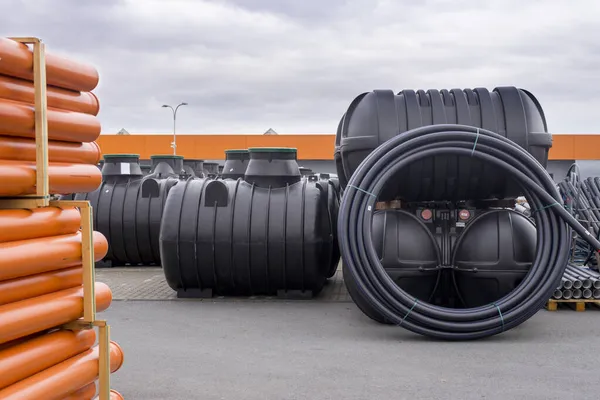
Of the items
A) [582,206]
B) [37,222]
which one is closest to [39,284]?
[37,222]

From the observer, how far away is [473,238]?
783 centimetres

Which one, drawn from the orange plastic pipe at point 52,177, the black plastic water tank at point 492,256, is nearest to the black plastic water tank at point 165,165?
the black plastic water tank at point 492,256

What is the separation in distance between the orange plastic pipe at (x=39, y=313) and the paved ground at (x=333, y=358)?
1.39m

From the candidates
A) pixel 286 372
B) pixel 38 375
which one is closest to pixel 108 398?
pixel 38 375

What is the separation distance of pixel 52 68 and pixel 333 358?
3.80 metres

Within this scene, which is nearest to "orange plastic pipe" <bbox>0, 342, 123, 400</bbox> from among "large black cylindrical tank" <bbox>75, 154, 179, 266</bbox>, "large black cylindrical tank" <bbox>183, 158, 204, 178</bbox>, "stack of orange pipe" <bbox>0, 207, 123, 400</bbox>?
"stack of orange pipe" <bbox>0, 207, 123, 400</bbox>

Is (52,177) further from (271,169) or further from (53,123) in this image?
(271,169)

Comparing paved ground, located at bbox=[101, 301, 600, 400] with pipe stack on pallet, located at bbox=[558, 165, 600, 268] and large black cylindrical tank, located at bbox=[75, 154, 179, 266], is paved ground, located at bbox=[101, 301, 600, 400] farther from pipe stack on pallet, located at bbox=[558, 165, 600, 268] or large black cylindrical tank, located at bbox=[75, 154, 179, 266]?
large black cylindrical tank, located at bbox=[75, 154, 179, 266]

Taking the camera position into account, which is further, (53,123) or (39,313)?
(53,123)

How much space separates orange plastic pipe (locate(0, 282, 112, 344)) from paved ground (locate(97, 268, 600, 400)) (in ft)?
4.49

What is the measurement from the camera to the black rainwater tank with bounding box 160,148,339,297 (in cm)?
916

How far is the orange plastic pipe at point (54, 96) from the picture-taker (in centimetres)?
388

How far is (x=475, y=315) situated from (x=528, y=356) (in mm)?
739

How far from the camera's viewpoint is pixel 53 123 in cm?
422
